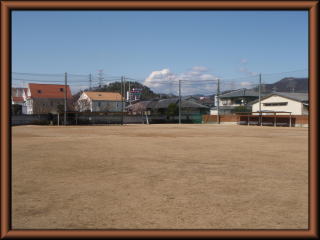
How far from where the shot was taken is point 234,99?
5934 cm

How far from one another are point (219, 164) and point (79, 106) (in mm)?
45787

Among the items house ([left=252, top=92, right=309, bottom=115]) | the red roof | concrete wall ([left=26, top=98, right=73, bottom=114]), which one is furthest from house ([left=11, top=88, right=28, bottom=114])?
house ([left=252, top=92, right=309, bottom=115])

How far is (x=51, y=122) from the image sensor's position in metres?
34.3

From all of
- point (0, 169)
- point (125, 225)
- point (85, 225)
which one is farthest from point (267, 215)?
point (0, 169)

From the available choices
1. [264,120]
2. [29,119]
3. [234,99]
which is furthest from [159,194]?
[234,99]

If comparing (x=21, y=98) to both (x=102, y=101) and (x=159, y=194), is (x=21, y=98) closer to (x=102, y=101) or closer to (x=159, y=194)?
(x=102, y=101)

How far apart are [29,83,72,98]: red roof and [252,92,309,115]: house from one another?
3519 centimetres

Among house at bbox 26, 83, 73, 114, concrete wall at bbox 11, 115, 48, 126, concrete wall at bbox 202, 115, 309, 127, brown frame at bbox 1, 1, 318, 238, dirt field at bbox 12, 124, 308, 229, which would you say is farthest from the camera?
house at bbox 26, 83, 73, 114

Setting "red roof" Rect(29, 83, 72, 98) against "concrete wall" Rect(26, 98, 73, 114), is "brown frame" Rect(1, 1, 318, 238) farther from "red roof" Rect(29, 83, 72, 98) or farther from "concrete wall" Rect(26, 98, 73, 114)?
"red roof" Rect(29, 83, 72, 98)

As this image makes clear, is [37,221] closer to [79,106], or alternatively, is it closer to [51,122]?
[51,122]

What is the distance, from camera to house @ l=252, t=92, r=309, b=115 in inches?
1581

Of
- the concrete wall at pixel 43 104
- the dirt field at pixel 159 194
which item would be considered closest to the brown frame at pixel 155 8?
the dirt field at pixel 159 194

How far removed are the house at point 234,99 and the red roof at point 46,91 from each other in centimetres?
3026

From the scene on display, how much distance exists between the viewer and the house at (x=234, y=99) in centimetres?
5800
